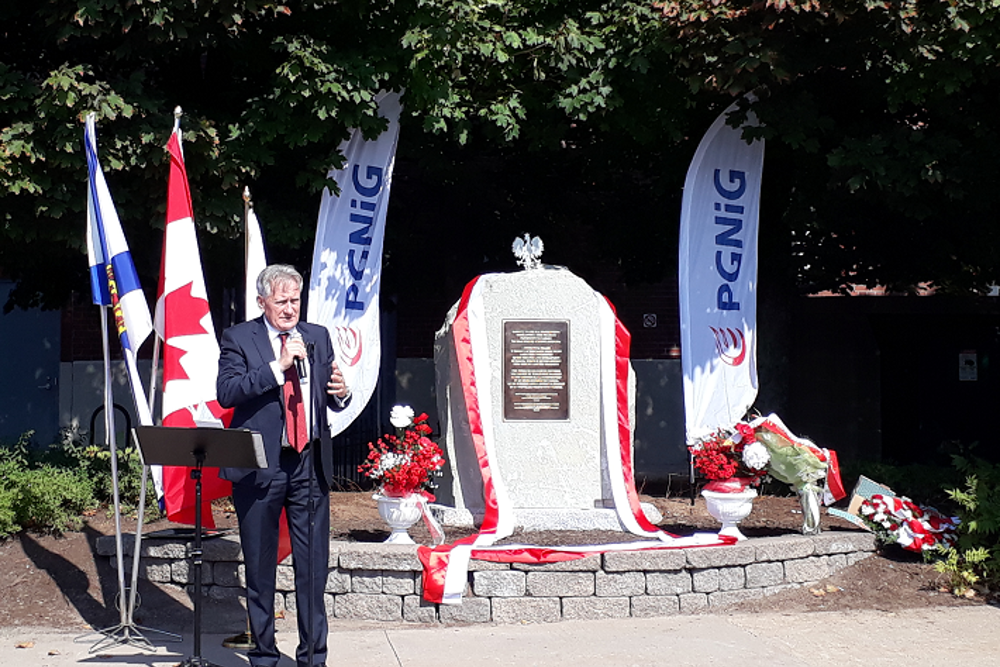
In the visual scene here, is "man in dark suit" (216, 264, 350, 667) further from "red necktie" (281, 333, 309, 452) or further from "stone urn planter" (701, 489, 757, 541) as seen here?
"stone urn planter" (701, 489, 757, 541)

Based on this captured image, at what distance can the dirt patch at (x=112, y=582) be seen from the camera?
22.2 feet

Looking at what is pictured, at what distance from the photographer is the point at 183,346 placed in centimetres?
632

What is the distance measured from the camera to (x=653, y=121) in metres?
10.3

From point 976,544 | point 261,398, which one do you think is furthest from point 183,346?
point 976,544

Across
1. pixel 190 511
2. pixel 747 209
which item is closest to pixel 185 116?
pixel 190 511

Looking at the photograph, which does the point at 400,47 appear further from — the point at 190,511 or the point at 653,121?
the point at 190,511

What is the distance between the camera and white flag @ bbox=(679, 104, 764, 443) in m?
9.72

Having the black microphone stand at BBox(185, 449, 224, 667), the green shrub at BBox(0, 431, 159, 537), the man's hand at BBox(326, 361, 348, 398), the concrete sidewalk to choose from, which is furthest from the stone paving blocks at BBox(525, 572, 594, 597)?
the green shrub at BBox(0, 431, 159, 537)

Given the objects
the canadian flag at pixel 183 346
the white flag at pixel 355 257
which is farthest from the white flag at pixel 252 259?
the white flag at pixel 355 257

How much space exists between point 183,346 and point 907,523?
4913 millimetres

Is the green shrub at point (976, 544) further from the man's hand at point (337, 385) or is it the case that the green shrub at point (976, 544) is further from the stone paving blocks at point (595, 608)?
the man's hand at point (337, 385)

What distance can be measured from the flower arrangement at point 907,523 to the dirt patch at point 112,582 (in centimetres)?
16

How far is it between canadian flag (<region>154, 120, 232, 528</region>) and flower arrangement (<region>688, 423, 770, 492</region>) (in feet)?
10.7

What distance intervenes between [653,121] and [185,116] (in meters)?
4.26
